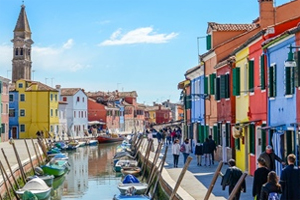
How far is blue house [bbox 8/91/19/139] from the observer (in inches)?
2985

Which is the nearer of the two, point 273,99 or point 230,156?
point 273,99

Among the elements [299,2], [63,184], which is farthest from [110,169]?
[299,2]

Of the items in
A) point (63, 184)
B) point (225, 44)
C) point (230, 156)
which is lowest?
point (63, 184)

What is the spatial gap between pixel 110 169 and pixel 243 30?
14989 millimetres

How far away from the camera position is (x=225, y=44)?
28906 millimetres

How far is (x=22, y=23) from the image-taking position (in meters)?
109

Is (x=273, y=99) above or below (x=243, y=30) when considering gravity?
below

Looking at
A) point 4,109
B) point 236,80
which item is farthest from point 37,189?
point 4,109

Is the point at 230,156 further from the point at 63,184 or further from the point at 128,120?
the point at 128,120

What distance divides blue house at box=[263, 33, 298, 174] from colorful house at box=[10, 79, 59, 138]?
59695 mm

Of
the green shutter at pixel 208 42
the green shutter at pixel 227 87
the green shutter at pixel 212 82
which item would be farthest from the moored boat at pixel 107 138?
the green shutter at pixel 227 87

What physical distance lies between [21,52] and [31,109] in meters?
34.1

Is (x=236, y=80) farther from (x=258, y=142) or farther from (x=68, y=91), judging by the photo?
(x=68, y=91)

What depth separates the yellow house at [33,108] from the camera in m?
75.8
